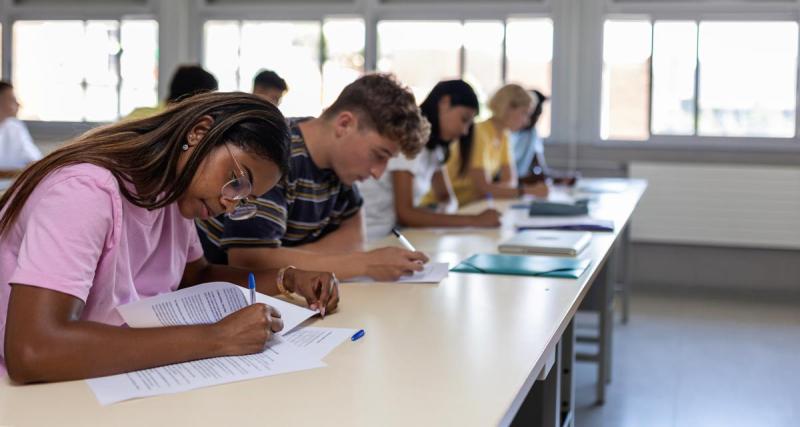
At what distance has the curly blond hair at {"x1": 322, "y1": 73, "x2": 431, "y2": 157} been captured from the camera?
247 cm

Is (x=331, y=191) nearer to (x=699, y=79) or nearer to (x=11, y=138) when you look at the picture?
(x=11, y=138)

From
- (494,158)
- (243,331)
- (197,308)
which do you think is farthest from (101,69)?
(243,331)

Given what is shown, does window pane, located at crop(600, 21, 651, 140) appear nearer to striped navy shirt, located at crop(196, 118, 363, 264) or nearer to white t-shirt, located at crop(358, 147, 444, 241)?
white t-shirt, located at crop(358, 147, 444, 241)

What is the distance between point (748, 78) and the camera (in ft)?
20.6

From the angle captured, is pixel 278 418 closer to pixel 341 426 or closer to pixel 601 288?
pixel 341 426

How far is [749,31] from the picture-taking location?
6195 millimetres

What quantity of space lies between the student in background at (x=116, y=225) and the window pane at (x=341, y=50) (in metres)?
5.09

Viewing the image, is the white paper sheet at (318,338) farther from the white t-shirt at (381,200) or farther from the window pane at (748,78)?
the window pane at (748,78)

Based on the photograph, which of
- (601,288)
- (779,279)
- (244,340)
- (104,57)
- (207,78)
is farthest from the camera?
(104,57)

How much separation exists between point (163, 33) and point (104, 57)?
0.58m

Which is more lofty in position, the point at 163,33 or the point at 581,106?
the point at 163,33

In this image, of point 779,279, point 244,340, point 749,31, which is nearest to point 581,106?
point 749,31

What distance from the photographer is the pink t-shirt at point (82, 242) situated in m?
1.40

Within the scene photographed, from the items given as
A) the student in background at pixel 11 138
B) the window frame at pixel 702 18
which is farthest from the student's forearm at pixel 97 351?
the window frame at pixel 702 18
